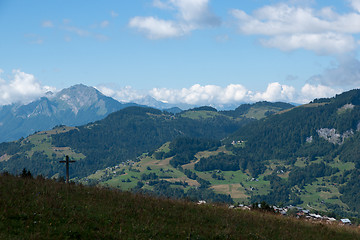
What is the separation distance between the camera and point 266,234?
2105cm

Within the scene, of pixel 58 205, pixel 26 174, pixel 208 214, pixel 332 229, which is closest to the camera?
pixel 58 205

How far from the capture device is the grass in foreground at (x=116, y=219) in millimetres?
16891

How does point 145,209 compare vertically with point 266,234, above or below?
above

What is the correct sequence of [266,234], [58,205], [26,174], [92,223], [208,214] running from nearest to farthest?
[92,223]
[58,205]
[266,234]
[208,214]
[26,174]

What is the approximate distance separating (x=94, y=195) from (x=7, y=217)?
7.39 meters

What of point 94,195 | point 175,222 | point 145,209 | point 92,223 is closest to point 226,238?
point 175,222

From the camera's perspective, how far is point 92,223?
18.2m

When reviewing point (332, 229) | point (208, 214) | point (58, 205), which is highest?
point (58, 205)

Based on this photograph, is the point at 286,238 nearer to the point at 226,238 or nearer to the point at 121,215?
the point at 226,238

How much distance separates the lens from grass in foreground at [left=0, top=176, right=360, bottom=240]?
16.9 metres

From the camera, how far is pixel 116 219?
62.7 feet

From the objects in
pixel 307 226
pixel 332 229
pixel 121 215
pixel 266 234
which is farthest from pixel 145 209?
pixel 332 229

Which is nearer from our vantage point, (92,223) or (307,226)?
(92,223)

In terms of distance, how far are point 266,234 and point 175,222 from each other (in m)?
6.25
